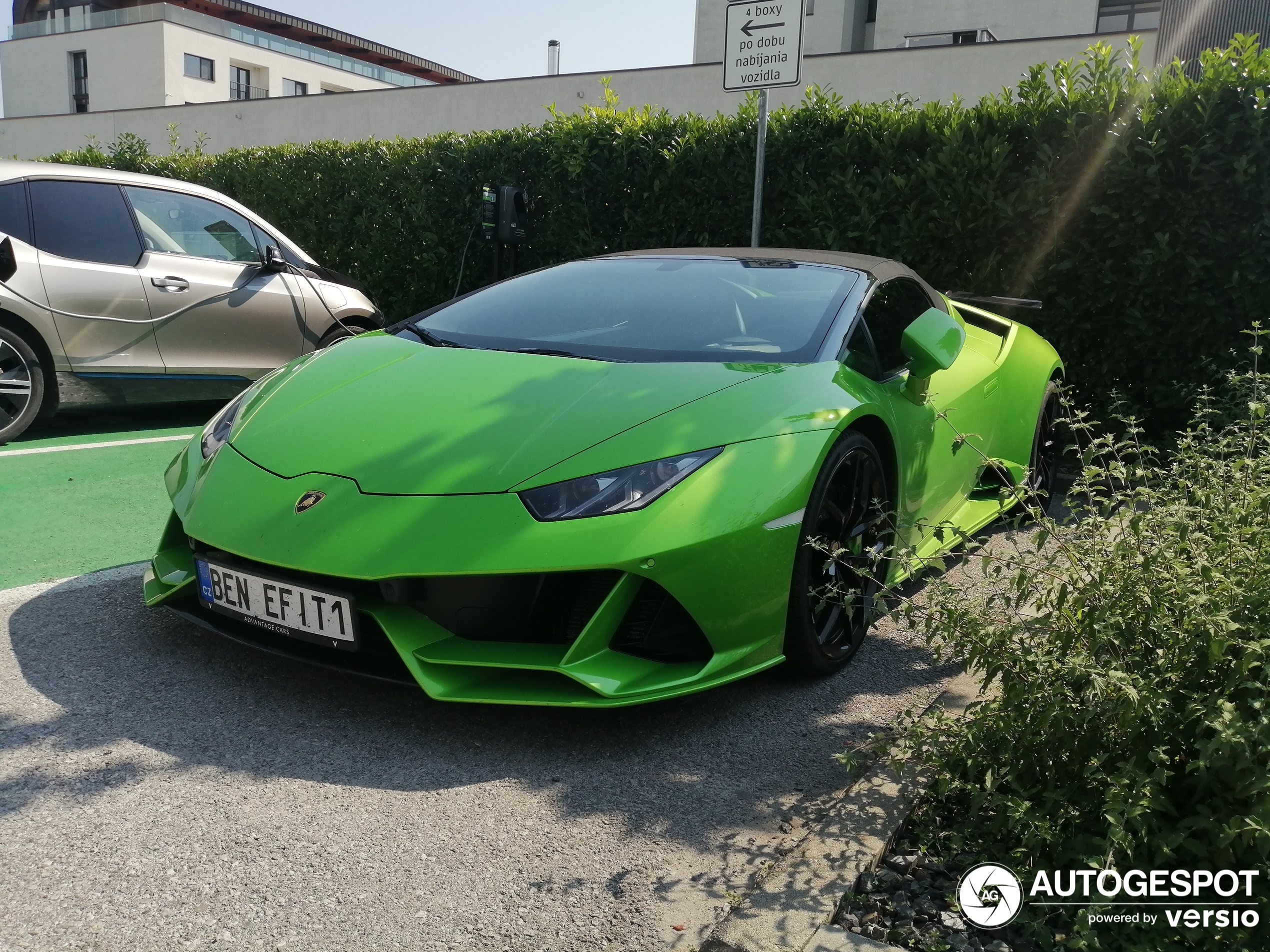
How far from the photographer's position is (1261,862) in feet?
6.55

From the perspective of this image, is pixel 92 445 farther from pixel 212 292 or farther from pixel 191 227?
pixel 191 227

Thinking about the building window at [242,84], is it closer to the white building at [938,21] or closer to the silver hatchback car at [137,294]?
the white building at [938,21]

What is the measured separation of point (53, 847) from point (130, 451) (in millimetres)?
4118

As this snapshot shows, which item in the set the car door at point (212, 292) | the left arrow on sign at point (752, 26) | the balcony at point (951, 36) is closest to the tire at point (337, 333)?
the car door at point (212, 292)

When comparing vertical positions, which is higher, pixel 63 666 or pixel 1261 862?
pixel 1261 862

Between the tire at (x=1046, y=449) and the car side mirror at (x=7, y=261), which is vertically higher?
the car side mirror at (x=7, y=261)

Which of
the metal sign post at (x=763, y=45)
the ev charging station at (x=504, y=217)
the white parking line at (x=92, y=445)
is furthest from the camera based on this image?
the ev charging station at (x=504, y=217)

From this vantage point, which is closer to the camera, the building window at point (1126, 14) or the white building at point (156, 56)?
the building window at point (1126, 14)

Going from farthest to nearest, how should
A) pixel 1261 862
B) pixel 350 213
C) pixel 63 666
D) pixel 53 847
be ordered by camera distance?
1. pixel 350 213
2. pixel 63 666
3. pixel 53 847
4. pixel 1261 862

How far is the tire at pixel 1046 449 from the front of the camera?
201 inches

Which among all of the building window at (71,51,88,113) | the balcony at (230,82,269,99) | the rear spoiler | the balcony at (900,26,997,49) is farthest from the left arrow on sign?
the building window at (71,51,88,113)

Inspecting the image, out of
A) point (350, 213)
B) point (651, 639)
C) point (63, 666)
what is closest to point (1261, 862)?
point (651, 639)

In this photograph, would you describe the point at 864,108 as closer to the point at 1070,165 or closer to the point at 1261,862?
the point at 1070,165

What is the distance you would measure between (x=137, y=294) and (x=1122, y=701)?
5.62 metres
